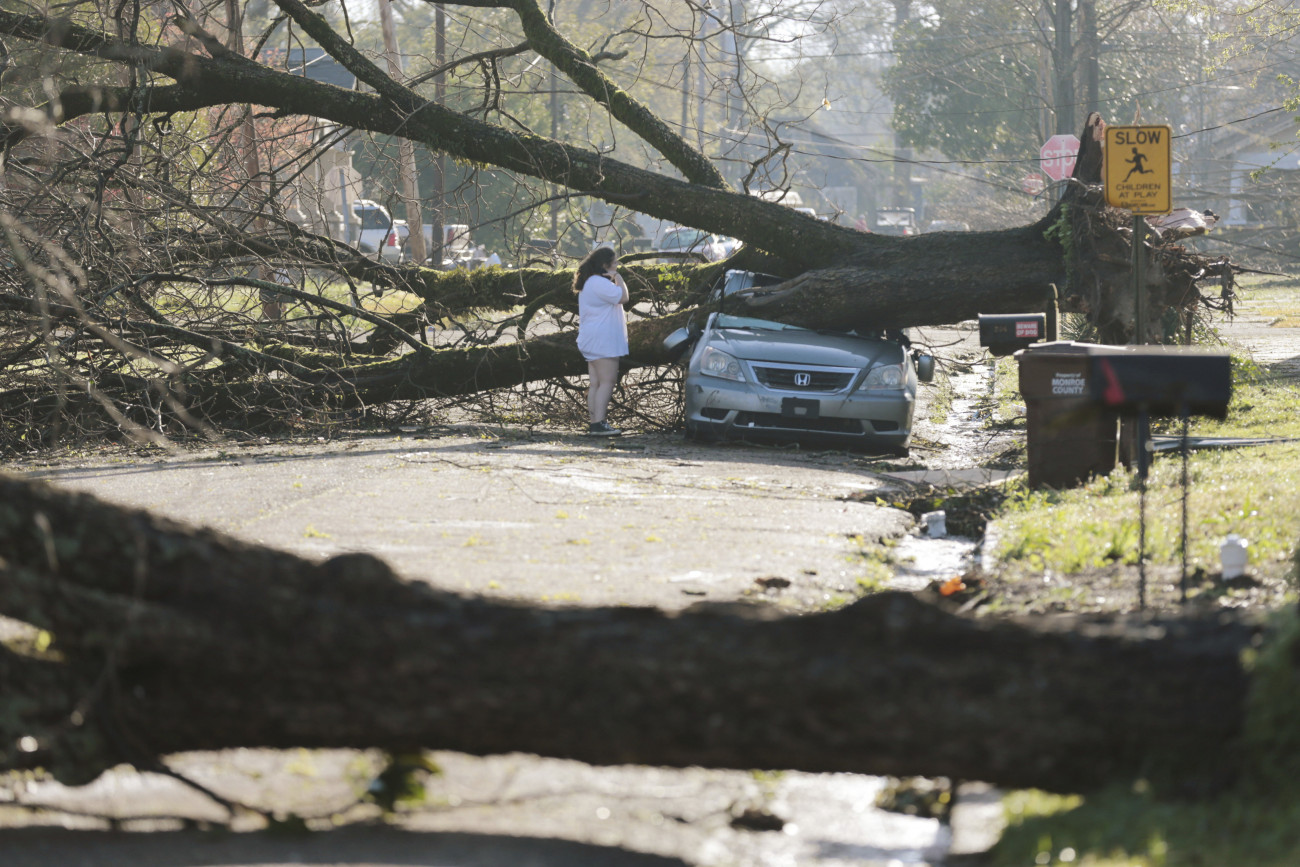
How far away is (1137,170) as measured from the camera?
36.5 feet

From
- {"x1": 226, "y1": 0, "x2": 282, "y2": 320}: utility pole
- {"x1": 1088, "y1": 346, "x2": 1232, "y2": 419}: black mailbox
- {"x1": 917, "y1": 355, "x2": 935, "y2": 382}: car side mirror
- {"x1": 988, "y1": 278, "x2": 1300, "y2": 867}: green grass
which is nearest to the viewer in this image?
{"x1": 988, "y1": 278, "x2": 1300, "y2": 867}: green grass

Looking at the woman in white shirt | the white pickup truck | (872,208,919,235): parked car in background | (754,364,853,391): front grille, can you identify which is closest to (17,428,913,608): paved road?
(754,364,853,391): front grille

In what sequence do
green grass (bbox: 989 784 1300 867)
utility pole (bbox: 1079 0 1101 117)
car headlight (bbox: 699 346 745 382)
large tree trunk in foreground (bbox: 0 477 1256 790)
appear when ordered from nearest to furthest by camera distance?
green grass (bbox: 989 784 1300 867), large tree trunk in foreground (bbox: 0 477 1256 790), car headlight (bbox: 699 346 745 382), utility pole (bbox: 1079 0 1101 117)

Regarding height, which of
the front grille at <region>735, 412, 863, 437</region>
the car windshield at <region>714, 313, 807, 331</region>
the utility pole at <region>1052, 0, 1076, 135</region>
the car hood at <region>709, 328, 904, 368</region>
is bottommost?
the front grille at <region>735, 412, 863, 437</region>

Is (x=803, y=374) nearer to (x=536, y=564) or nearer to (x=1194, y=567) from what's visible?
(x=536, y=564)

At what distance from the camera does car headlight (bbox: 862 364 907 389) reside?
12.5 meters

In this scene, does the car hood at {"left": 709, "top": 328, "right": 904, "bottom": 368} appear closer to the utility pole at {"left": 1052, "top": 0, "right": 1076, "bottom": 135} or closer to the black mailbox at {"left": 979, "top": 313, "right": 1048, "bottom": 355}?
the black mailbox at {"left": 979, "top": 313, "right": 1048, "bottom": 355}

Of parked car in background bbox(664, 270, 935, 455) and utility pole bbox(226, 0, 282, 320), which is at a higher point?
utility pole bbox(226, 0, 282, 320)

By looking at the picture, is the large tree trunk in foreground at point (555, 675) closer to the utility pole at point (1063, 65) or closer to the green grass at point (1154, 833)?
the green grass at point (1154, 833)

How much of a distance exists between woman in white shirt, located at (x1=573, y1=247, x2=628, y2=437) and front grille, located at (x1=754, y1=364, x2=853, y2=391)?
1.57m

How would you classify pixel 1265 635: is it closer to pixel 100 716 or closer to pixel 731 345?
pixel 100 716

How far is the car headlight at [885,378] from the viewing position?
492 inches

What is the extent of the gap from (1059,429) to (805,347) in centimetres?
394

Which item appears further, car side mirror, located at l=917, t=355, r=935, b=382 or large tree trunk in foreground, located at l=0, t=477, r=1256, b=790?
car side mirror, located at l=917, t=355, r=935, b=382
